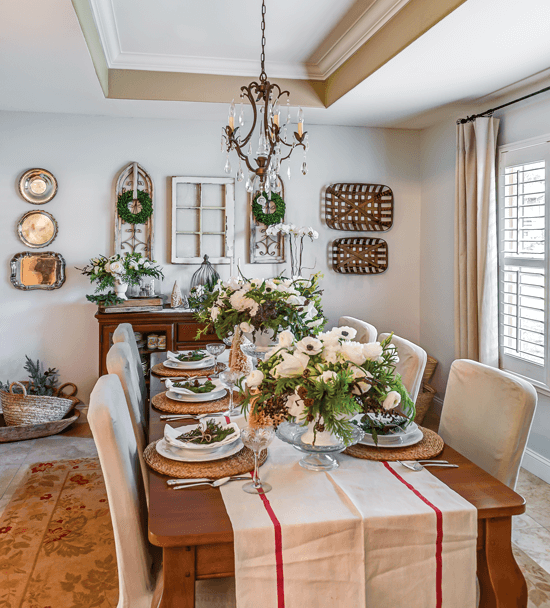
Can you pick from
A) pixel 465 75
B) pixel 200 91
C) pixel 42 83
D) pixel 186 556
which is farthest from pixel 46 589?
pixel 465 75

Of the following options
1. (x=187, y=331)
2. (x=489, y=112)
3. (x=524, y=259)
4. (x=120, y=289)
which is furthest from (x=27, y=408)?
(x=489, y=112)

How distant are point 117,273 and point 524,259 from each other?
282 centimetres

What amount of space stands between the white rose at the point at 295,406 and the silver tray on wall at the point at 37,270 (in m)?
3.27

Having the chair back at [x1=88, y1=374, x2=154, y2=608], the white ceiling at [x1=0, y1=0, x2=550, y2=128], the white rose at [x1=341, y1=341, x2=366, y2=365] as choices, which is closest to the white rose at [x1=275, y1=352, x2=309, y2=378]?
the white rose at [x1=341, y1=341, x2=366, y2=365]

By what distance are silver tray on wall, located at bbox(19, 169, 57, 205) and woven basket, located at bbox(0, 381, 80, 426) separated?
1.43 metres

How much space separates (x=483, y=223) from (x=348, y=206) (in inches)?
50.6

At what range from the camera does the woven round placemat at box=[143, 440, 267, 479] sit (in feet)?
4.85

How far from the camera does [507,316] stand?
361cm

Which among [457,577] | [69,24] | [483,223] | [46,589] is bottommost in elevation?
[46,589]

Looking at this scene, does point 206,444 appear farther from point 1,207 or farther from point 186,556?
Answer: point 1,207

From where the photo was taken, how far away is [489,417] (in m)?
1.84

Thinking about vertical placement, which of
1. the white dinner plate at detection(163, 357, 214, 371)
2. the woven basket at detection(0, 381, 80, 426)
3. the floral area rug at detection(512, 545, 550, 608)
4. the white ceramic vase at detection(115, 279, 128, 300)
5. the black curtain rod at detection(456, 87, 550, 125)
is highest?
the black curtain rod at detection(456, 87, 550, 125)

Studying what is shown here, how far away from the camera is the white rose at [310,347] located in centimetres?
151

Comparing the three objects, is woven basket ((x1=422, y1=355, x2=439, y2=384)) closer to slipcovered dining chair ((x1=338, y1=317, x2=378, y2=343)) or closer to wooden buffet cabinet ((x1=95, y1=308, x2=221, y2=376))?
slipcovered dining chair ((x1=338, y1=317, x2=378, y2=343))
